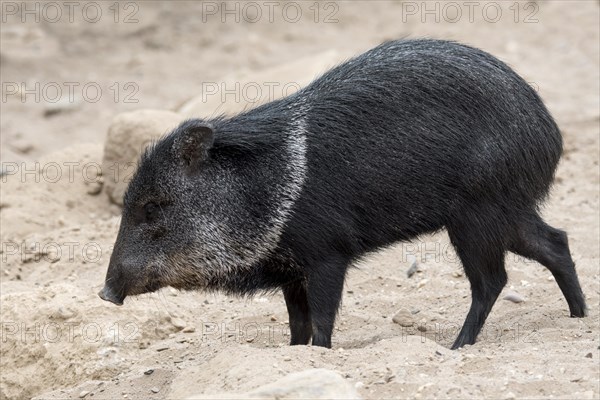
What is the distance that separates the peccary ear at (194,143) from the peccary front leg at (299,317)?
0.95 meters

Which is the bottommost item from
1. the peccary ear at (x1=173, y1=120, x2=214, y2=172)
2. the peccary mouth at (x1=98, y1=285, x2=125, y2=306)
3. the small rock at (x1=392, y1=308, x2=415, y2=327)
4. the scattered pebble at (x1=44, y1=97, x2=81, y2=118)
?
the scattered pebble at (x1=44, y1=97, x2=81, y2=118)

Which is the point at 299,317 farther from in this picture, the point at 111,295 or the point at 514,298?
the point at 514,298

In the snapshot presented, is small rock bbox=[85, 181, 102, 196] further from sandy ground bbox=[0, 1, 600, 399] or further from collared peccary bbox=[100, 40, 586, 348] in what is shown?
collared peccary bbox=[100, 40, 586, 348]

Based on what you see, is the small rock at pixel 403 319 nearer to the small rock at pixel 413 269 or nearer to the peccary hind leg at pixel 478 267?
the peccary hind leg at pixel 478 267

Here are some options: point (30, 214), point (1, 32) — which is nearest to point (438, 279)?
point (30, 214)

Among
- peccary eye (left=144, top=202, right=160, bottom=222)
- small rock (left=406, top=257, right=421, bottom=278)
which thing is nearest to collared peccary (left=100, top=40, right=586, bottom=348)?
peccary eye (left=144, top=202, right=160, bottom=222)

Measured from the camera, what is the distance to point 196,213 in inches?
236

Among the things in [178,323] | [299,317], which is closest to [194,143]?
[299,317]

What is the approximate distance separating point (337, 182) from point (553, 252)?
1405 millimetres

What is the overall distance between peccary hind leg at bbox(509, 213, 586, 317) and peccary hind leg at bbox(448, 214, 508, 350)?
18 cm

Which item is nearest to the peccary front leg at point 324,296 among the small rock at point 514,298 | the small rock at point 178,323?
the small rock at point 178,323

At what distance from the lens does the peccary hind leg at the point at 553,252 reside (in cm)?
629

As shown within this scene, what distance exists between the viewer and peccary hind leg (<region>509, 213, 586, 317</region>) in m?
6.29

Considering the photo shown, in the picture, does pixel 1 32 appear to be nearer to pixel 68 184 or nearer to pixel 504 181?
pixel 68 184
